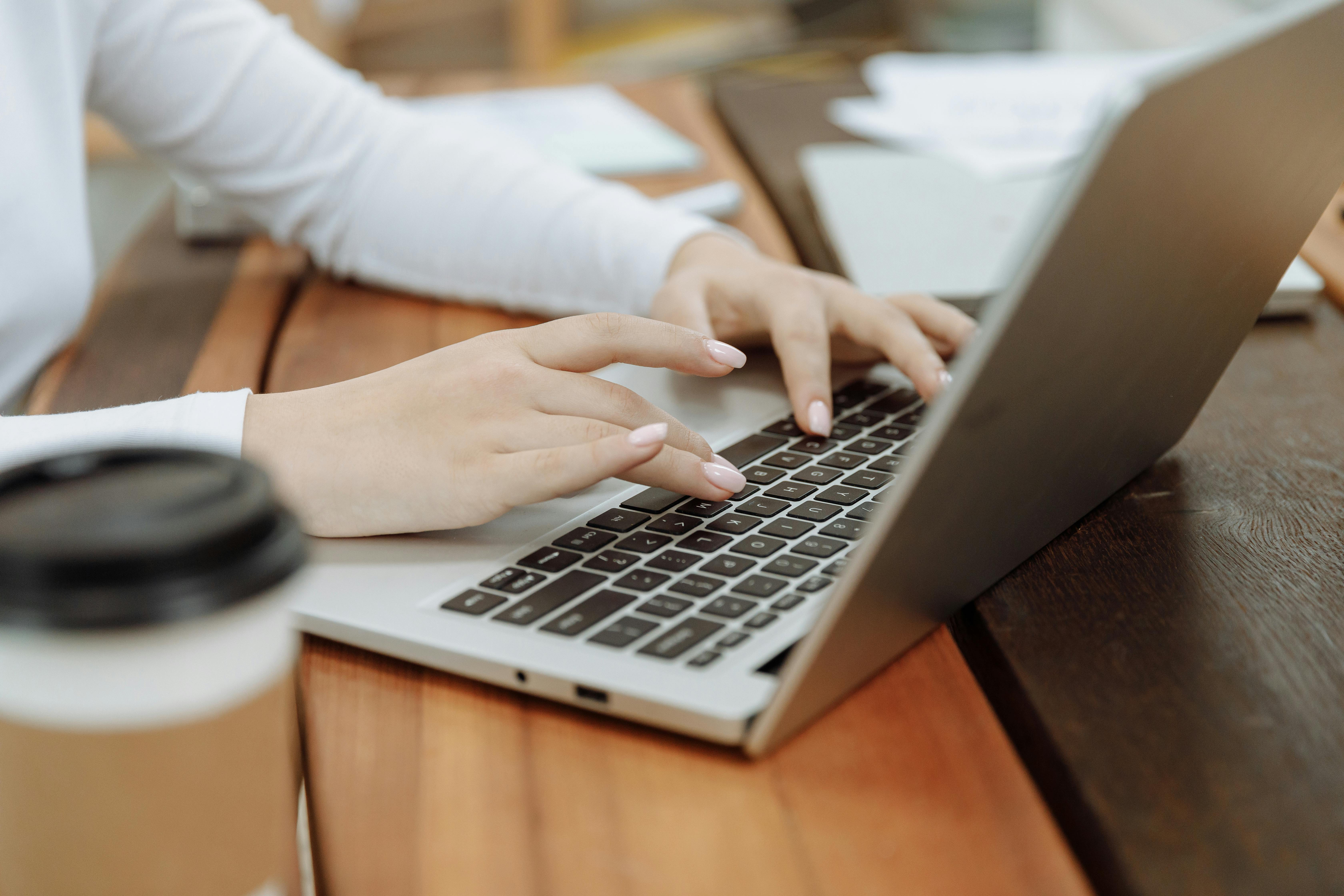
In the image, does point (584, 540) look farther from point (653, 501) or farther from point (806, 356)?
point (806, 356)

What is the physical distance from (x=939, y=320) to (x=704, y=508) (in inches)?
8.6

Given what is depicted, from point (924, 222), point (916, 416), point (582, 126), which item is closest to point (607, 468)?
point (916, 416)

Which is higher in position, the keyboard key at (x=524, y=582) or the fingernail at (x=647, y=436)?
the fingernail at (x=647, y=436)

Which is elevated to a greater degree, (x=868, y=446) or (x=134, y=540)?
(x=134, y=540)

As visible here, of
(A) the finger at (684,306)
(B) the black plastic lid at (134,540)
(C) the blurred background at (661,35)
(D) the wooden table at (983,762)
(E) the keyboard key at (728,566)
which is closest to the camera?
(B) the black plastic lid at (134,540)

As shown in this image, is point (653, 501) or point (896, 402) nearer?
point (653, 501)

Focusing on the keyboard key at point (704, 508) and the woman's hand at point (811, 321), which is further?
the woman's hand at point (811, 321)

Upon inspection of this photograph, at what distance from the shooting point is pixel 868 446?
53cm

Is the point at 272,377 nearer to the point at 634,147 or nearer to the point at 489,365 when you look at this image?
the point at 489,365

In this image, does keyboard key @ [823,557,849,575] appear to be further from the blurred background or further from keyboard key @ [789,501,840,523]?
the blurred background

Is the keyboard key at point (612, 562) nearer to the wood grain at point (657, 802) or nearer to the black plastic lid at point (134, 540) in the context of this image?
the wood grain at point (657, 802)

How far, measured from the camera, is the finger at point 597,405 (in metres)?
0.47

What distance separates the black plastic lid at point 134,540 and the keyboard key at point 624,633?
0.49ft

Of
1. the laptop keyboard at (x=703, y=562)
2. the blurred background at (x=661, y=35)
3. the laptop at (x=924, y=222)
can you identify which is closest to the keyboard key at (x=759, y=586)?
the laptop keyboard at (x=703, y=562)
